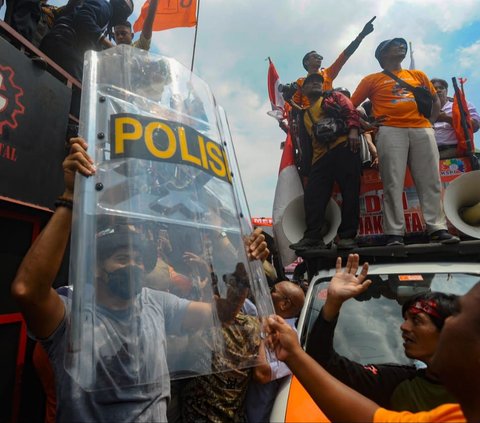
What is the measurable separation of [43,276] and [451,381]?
1268 millimetres

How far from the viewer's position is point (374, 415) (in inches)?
48.4

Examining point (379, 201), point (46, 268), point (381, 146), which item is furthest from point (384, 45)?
point (46, 268)

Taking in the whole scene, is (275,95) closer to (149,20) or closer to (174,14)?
(174,14)

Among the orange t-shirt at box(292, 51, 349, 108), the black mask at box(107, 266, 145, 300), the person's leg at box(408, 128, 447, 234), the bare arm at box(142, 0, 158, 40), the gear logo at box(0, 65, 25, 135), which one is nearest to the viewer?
the black mask at box(107, 266, 145, 300)

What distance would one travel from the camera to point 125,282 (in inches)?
44.3

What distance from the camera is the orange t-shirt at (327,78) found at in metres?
4.70

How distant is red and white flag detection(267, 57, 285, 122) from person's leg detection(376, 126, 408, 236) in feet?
6.24

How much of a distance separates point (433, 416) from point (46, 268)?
1.31 m

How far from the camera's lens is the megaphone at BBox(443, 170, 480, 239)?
3482 millimetres

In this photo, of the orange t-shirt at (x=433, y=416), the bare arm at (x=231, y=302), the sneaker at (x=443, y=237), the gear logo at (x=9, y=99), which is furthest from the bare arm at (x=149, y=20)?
the orange t-shirt at (x=433, y=416)

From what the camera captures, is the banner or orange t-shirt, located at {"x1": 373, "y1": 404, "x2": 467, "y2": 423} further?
the banner

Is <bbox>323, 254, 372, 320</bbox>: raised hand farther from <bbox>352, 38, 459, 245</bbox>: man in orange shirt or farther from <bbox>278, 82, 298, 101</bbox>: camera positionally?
<bbox>278, 82, 298, 101</bbox>: camera

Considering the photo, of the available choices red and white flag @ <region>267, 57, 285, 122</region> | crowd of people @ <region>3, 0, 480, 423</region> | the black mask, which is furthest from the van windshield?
red and white flag @ <region>267, 57, 285, 122</region>

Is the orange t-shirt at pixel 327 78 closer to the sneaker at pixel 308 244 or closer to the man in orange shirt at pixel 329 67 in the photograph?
the man in orange shirt at pixel 329 67
